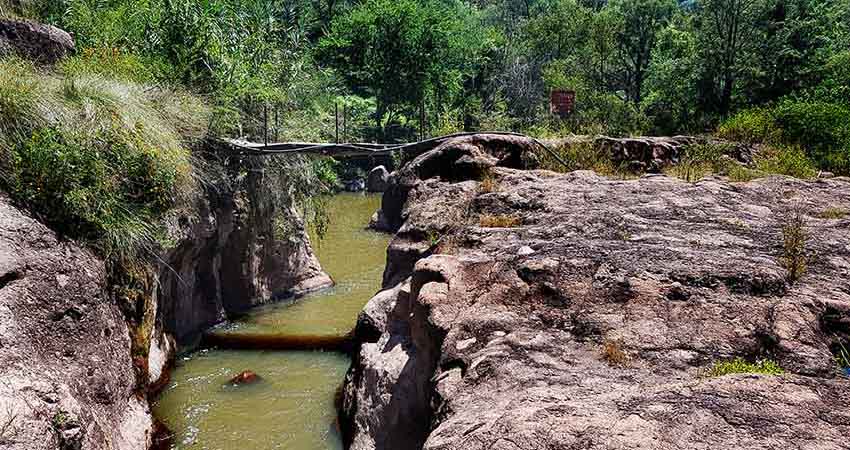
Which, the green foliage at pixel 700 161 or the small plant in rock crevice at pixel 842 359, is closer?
the small plant in rock crevice at pixel 842 359

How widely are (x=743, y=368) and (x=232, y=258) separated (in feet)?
28.6

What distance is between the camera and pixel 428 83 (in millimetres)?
30219

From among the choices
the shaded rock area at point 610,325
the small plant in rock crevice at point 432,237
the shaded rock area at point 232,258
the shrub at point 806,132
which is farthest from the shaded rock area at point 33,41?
the shrub at point 806,132

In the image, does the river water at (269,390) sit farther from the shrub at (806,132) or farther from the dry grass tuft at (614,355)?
the shrub at (806,132)

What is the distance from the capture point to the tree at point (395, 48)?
29312 millimetres

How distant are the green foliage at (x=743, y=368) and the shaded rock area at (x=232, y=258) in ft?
19.9

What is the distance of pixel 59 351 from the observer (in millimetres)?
4629

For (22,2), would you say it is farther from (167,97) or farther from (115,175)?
(115,175)

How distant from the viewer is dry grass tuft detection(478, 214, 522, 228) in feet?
18.6

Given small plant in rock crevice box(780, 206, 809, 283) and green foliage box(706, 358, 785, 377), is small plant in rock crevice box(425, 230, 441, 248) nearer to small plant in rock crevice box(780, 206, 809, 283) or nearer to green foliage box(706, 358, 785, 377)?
small plant in rock crevice box(780, 206, 809, 283)

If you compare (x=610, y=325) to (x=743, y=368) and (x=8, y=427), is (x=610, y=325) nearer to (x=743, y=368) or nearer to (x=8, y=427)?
(x=743, y=368)

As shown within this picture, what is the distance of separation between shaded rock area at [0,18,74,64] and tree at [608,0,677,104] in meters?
27.6

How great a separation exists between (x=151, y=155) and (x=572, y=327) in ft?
15.4

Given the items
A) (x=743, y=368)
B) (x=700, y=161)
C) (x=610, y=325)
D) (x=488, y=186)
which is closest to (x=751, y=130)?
A: (x=700, y=161)
